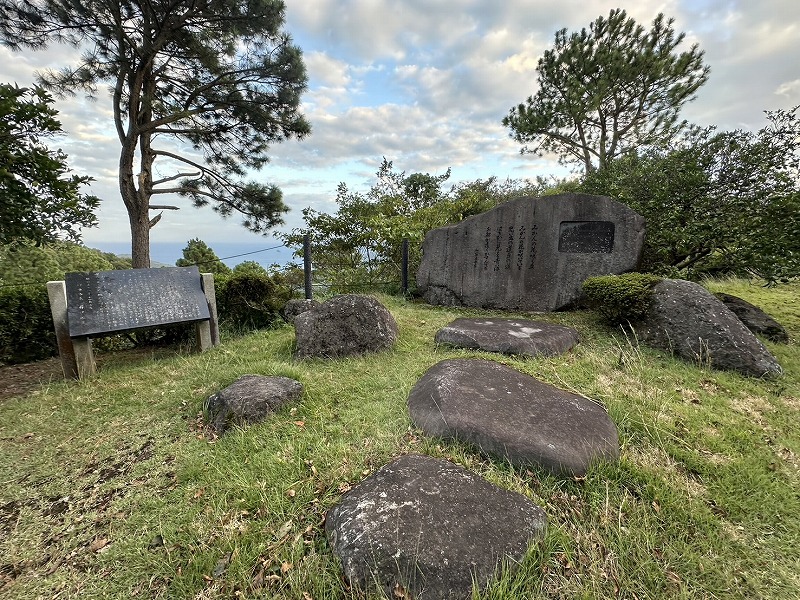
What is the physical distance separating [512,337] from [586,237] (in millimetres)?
2589

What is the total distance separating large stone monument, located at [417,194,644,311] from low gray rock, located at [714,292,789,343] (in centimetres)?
138

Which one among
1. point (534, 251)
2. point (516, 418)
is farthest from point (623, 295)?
point (516, 418)

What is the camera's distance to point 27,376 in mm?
4289

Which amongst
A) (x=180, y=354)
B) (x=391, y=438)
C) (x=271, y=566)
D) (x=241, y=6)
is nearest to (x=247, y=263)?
(x=180, y=354)

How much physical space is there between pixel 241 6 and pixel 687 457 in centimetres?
987

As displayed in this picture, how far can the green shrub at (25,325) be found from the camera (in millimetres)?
4609

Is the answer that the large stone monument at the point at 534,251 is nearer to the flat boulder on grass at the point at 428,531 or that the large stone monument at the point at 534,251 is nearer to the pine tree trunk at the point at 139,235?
the flat boulder on grass at the point at 428,531

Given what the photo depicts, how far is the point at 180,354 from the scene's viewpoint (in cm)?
478

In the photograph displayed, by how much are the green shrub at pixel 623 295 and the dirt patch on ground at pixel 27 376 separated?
6811 millimetres

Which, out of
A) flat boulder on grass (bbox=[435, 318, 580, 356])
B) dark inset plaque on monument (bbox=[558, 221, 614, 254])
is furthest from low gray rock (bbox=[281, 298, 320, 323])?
dark inset plaque on monument (bbox=[558, 221, 614, 254])

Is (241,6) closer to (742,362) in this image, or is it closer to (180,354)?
(180,354)

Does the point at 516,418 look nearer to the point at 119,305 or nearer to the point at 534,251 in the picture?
the point at 534,251

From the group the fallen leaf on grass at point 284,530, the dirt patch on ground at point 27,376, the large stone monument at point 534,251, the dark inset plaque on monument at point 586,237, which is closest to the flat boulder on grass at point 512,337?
the large stone monument at point 534,251

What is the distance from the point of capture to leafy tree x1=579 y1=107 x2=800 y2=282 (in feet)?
14.5
